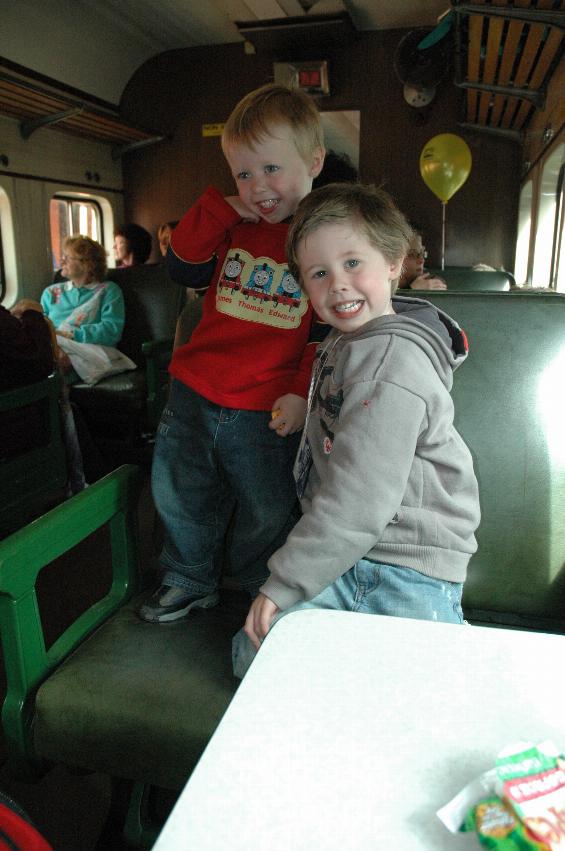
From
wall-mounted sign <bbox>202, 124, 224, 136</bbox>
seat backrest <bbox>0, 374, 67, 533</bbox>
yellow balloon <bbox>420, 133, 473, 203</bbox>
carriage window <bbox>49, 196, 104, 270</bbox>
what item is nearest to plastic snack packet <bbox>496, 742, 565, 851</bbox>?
seat backrest <bbox>0, 374, 67, 533</bbox>

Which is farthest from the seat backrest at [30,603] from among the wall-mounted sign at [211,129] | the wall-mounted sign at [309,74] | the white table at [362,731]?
the wall-mounted sign at [211,129]

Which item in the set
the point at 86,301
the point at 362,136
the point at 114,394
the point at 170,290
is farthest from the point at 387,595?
the point at 362,136

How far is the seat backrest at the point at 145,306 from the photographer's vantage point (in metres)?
4.45

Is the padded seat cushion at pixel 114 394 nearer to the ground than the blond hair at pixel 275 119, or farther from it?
nearer to the ground

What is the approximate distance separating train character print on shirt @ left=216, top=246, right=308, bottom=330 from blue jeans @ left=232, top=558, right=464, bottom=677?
2.00ft

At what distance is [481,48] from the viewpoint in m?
4.65

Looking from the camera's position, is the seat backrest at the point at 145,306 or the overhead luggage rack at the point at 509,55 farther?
the seat backrest at the point at 145,306

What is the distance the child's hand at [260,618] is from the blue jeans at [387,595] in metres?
0.06

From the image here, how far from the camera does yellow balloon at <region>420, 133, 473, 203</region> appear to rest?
20.6ft

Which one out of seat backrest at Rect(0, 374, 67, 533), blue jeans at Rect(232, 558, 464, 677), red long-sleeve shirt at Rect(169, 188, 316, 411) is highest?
red long-sleeve shirt at Rect(169, 188, 316, 411)

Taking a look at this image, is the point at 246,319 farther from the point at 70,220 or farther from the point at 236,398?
the point at 70,220

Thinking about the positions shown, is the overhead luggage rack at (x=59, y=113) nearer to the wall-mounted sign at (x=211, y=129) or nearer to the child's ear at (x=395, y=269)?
the wall-mounted sign at (x=211, y=129)

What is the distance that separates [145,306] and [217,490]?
3.20 m

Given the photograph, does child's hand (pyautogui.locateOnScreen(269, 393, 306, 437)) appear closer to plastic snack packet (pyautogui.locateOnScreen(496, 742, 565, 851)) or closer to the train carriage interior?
the train carriage interior
